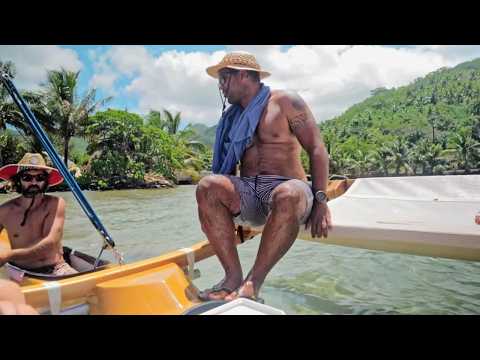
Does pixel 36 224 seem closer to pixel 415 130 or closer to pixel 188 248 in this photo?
pixel 188 248

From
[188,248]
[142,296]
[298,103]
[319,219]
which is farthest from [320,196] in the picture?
[142,296]

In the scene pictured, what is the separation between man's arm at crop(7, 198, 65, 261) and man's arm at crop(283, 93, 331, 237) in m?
1.50

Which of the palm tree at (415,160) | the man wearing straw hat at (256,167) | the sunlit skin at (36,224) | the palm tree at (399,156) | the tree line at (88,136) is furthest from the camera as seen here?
the palm tree at (399,156)

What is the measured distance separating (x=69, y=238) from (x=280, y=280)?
3.96m

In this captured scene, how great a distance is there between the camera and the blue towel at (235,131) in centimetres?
208

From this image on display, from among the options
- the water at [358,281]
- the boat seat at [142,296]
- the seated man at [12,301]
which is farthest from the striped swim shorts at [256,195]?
the seated man at [12,301]

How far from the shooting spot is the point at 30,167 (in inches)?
88.8

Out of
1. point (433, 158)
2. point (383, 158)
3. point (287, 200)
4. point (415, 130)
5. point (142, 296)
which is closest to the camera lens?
point (142, 296)

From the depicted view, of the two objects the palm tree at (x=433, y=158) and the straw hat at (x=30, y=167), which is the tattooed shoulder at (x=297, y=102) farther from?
the palm tree at (x=433, y=158)

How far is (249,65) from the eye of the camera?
2078mm

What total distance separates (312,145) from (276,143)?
20 cm

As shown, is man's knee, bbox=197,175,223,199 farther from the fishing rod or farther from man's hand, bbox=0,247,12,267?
man's hand, bbox=0,247,12,267

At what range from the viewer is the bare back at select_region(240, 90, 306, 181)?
82.7 inches

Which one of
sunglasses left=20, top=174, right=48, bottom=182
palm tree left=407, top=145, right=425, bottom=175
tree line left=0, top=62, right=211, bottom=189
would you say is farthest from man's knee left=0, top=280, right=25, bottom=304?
palm tree left=407, top=145, right=425, bottom=175
